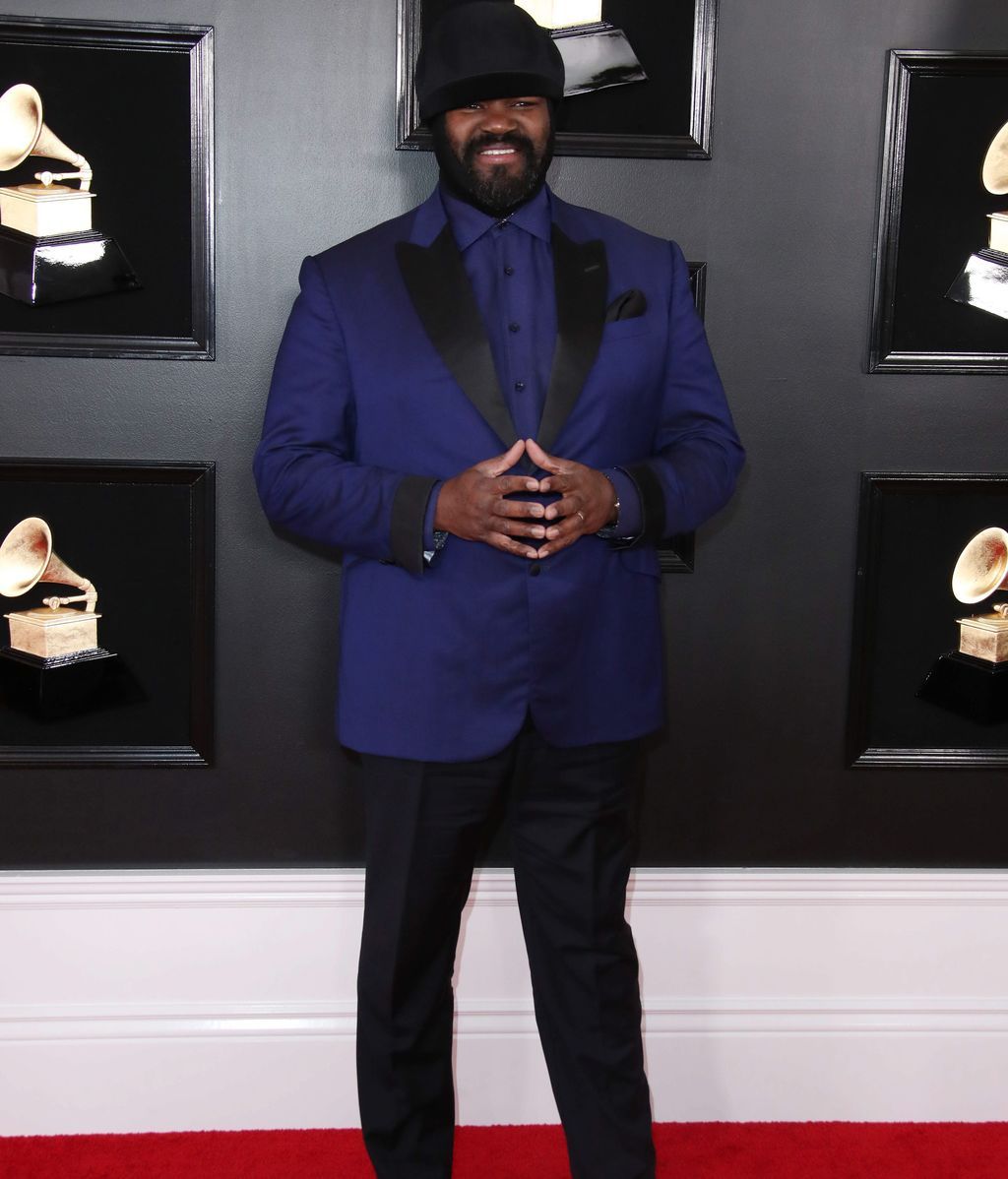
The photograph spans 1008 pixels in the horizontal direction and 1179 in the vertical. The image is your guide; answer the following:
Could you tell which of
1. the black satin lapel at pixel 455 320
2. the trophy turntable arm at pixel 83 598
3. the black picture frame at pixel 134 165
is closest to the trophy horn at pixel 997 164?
the black satin lapel at pixel 455 320

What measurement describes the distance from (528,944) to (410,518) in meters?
0.79

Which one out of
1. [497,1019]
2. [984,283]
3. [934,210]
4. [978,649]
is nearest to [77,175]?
[934,210]

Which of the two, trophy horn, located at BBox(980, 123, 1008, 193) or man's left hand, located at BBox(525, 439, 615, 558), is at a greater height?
trophy horn, located at BBox(980, 123, 1008, 193)

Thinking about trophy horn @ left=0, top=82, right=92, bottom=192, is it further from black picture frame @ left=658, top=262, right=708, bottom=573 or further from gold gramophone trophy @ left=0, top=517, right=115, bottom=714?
black picture frame @ left=658, top=262, right=708, bottom=573

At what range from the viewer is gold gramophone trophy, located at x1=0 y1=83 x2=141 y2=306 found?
2.28m

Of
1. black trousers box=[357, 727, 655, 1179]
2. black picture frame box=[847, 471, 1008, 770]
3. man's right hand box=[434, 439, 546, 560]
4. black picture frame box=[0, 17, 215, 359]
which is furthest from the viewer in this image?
black picture frame box=[847, 471, 1008, 770]

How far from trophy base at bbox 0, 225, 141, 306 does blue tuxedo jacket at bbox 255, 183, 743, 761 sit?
A: 45 centimetres

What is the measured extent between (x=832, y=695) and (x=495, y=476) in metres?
1.02

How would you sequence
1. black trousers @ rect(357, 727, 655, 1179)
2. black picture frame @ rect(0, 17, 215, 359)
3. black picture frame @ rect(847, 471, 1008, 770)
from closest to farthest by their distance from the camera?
black trousers @ rect(357, 727, 655, 1179), black picture frame @ rect(0, 17, 215, 359), black picture frame @ rect(847, 471, 1008, 770)

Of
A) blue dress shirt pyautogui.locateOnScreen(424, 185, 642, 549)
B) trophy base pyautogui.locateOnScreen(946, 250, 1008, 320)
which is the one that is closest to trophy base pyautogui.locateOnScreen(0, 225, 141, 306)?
blue dress shirt pyautogui.locateOnScreen(424, 185, 642, 549)

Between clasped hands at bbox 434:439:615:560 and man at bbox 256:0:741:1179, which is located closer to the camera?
clasped hands at bbox 434:439:615:560

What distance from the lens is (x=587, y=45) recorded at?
7.55 feet

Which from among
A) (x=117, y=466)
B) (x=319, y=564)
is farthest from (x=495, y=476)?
(x=117, y=466)

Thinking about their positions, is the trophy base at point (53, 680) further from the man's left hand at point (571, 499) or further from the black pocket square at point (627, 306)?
the black pocket square at point (627, 306)
